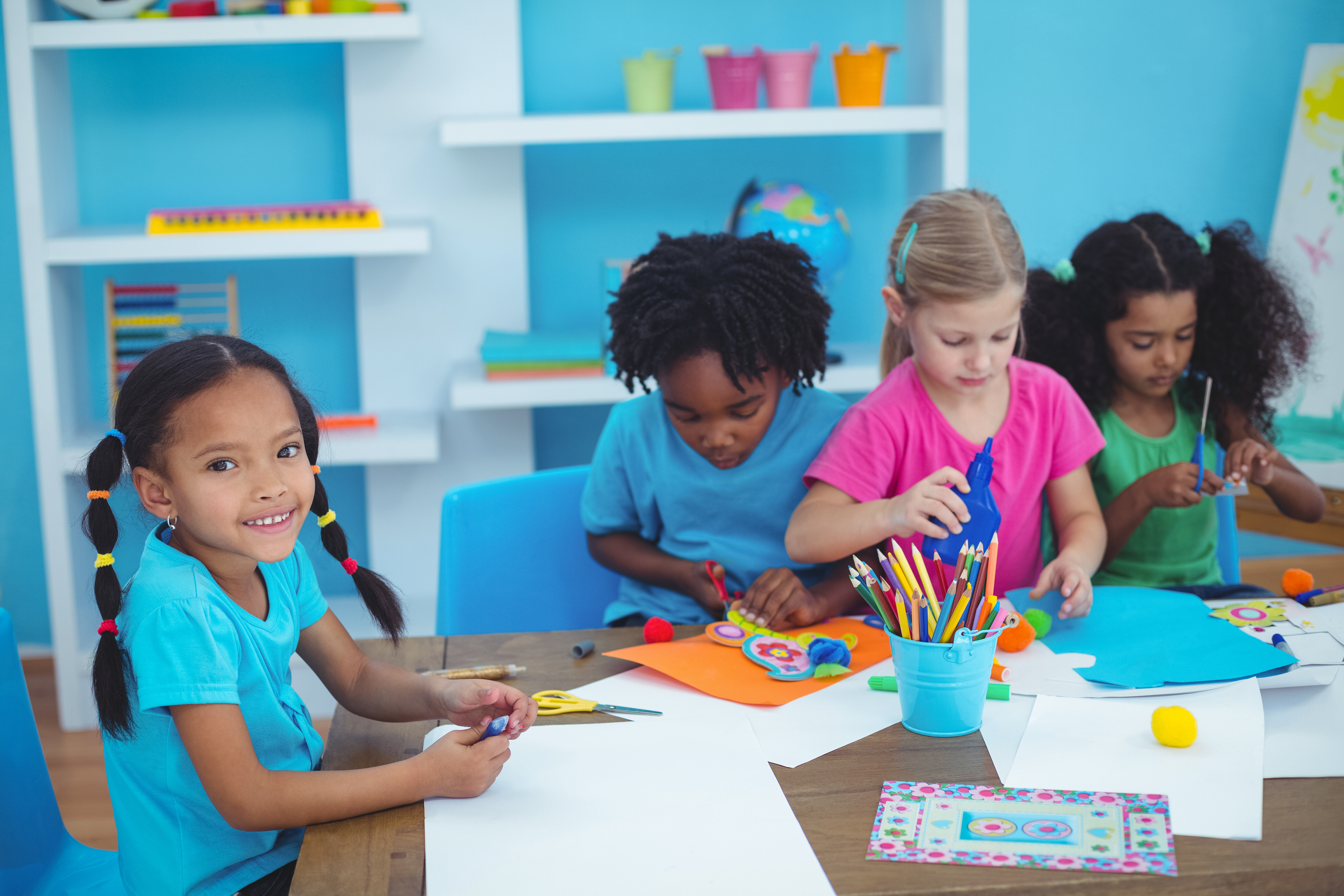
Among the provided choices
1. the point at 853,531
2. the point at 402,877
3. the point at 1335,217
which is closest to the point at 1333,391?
the point at 1335,217

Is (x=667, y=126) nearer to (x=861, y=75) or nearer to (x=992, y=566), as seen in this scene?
(x=861, y=75)

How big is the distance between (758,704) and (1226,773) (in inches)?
14.2

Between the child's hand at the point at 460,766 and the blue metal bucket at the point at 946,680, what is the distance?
1.05 ft

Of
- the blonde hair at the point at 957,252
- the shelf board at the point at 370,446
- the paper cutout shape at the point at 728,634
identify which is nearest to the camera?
the paper cutout shape at the point at 728,634

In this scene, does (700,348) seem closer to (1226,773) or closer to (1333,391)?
(1226,773)

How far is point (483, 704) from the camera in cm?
95

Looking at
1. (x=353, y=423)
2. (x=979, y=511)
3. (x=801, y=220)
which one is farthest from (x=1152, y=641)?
(x=353, y=423)

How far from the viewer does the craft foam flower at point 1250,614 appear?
112 centimetres

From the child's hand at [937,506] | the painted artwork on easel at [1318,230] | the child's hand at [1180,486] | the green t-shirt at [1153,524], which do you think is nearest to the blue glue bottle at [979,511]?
the child's hand at [937,506]

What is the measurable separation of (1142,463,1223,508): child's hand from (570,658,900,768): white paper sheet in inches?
21.6

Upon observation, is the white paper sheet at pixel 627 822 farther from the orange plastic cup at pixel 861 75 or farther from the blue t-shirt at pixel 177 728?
the orange plastic cup at pixel 861 75

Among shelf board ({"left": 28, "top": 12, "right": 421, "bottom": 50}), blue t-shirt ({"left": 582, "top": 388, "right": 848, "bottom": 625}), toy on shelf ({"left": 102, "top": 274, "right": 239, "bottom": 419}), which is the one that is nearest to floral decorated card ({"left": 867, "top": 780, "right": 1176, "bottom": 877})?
blue t-shirt ({"left": 582, "top": 388, "right": 848, "bottom": 625})

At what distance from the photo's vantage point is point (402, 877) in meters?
0.74

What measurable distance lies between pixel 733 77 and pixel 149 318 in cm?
131
